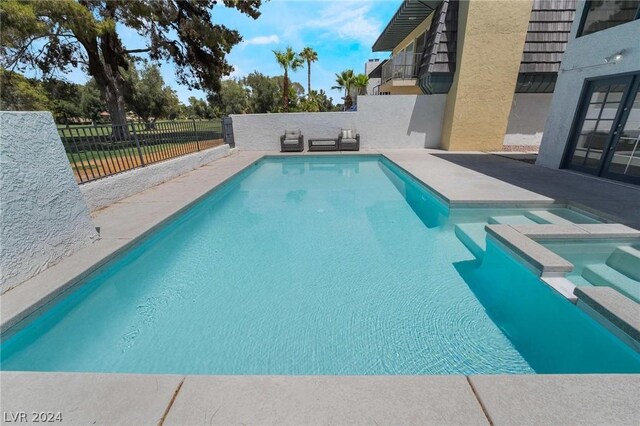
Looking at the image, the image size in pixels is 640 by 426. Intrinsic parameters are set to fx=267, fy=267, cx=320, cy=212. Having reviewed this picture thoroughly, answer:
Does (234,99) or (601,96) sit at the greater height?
(234,99)

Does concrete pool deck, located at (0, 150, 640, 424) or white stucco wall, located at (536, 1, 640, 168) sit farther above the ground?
white stucco wall, located at (536, 1, 640, 168)

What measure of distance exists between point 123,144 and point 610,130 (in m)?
11.2

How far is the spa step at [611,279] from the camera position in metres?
2.81

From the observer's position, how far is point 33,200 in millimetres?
2883

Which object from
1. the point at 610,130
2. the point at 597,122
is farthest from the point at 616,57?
the point at 610,130

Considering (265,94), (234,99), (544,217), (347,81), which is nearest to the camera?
(544,217)

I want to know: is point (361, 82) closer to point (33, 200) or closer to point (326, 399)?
point (33, 200)

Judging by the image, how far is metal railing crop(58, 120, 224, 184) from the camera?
4.71 meters

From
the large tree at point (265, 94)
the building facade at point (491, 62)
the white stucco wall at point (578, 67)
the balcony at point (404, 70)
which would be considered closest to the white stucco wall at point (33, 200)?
the white stucco wall at point (578, 67)

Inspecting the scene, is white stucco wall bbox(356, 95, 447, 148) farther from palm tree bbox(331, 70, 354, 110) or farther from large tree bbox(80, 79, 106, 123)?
large tree bbox(80, 79, 106, 123)

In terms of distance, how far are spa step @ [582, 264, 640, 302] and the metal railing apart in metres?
7.11

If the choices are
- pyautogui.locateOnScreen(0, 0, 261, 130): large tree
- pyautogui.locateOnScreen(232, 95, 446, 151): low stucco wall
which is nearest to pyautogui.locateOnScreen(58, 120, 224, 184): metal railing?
pyautogui.locateOnScreen(232, 95, 446, 151): low stucco wall

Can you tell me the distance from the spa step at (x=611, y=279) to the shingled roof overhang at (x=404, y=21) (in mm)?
12137

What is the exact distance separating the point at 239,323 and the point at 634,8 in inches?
384
